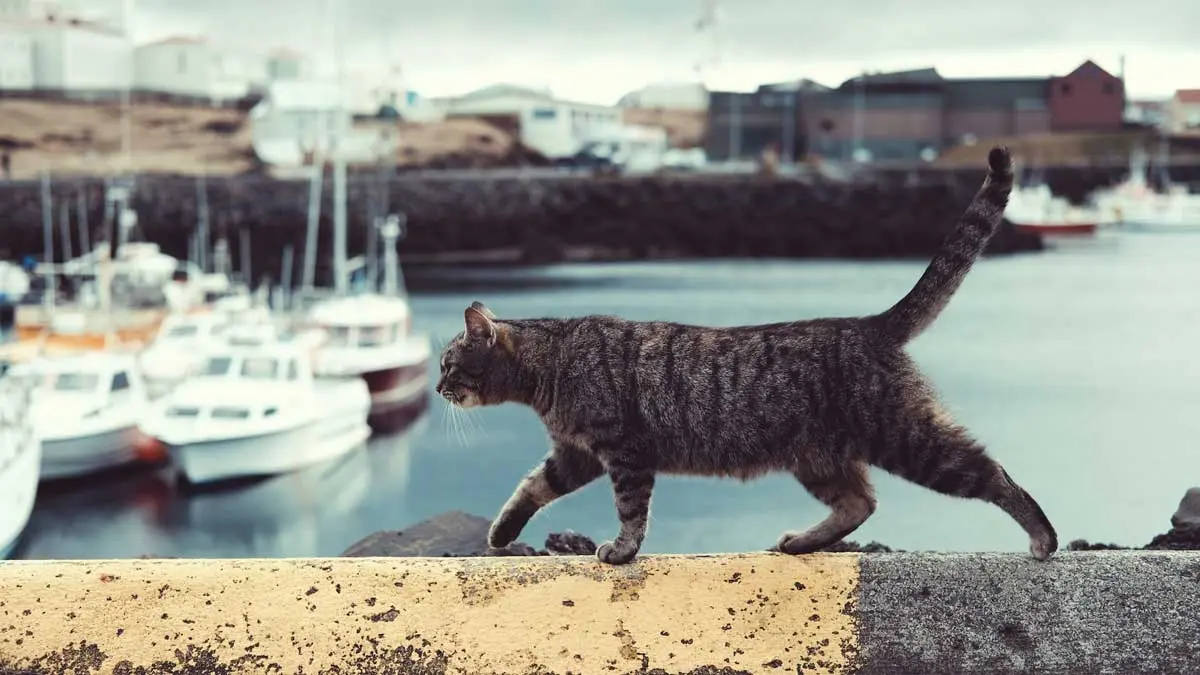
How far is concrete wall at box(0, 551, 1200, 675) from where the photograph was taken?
6.68 feet

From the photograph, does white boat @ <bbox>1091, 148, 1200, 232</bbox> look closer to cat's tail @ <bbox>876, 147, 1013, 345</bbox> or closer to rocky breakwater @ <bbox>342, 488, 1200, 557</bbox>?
rocky breakwater @ <bbox>342, 488, 1200, 557</bbox>

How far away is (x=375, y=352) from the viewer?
59.4 feet

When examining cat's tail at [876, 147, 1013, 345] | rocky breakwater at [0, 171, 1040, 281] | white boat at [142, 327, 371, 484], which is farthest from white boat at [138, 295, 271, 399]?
rocky breakwater at [0, 171, 1040, 281]

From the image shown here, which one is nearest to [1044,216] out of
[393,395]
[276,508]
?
[393,395]

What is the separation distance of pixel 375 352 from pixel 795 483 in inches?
255

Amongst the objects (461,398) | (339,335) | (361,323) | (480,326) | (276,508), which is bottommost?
(276,508)

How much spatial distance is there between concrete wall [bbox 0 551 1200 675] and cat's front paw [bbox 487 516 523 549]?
1.62ft

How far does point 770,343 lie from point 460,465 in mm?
13794

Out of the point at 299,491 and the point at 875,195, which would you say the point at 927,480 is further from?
the point at 875,195

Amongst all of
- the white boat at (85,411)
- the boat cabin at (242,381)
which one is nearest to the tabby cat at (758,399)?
the boat cabin at (242,381)

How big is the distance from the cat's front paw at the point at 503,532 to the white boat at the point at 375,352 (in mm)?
15248

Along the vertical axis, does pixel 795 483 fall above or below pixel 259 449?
below

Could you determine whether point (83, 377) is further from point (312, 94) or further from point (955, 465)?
point (955, 465)

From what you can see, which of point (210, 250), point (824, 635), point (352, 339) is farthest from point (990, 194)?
point (210, 250)
